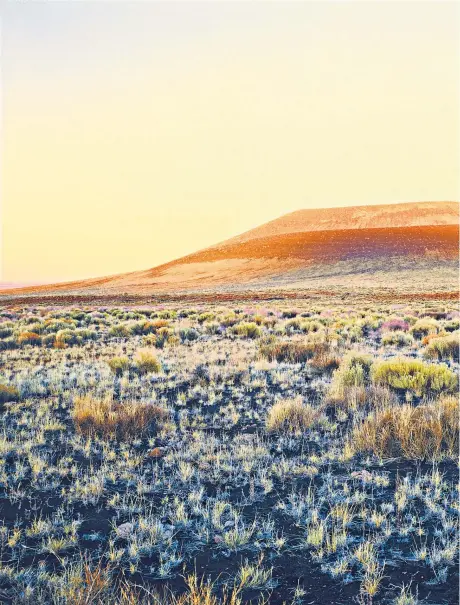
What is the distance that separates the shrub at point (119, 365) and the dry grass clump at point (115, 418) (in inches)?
121

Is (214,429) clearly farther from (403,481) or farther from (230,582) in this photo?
(230,582)

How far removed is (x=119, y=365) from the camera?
435 inches

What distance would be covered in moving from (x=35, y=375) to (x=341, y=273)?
270 ft

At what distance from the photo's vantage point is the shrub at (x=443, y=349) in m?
12.1

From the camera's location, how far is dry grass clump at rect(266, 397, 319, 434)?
6730mm

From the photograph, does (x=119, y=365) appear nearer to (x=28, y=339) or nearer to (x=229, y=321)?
(x=28, y=339)

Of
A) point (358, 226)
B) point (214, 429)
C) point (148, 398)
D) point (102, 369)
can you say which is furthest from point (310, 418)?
point (358, 226)

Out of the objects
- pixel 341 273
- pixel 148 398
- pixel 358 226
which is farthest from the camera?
pixel 358 226

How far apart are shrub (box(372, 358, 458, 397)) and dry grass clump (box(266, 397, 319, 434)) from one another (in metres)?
2.23

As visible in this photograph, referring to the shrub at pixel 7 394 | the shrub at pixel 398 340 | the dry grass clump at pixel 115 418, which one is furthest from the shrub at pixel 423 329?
the shrub at pixel 7 394

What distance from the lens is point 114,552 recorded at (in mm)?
3873

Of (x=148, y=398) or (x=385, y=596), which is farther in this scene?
(x=148, y=398)

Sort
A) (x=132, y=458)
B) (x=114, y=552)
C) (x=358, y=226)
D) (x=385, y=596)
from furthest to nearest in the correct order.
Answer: (x=358, y=226)
(x=132, y=458)
(x=114, y=552)
(x=385, y=596)

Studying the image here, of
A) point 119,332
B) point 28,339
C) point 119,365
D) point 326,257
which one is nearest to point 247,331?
point 119,332
